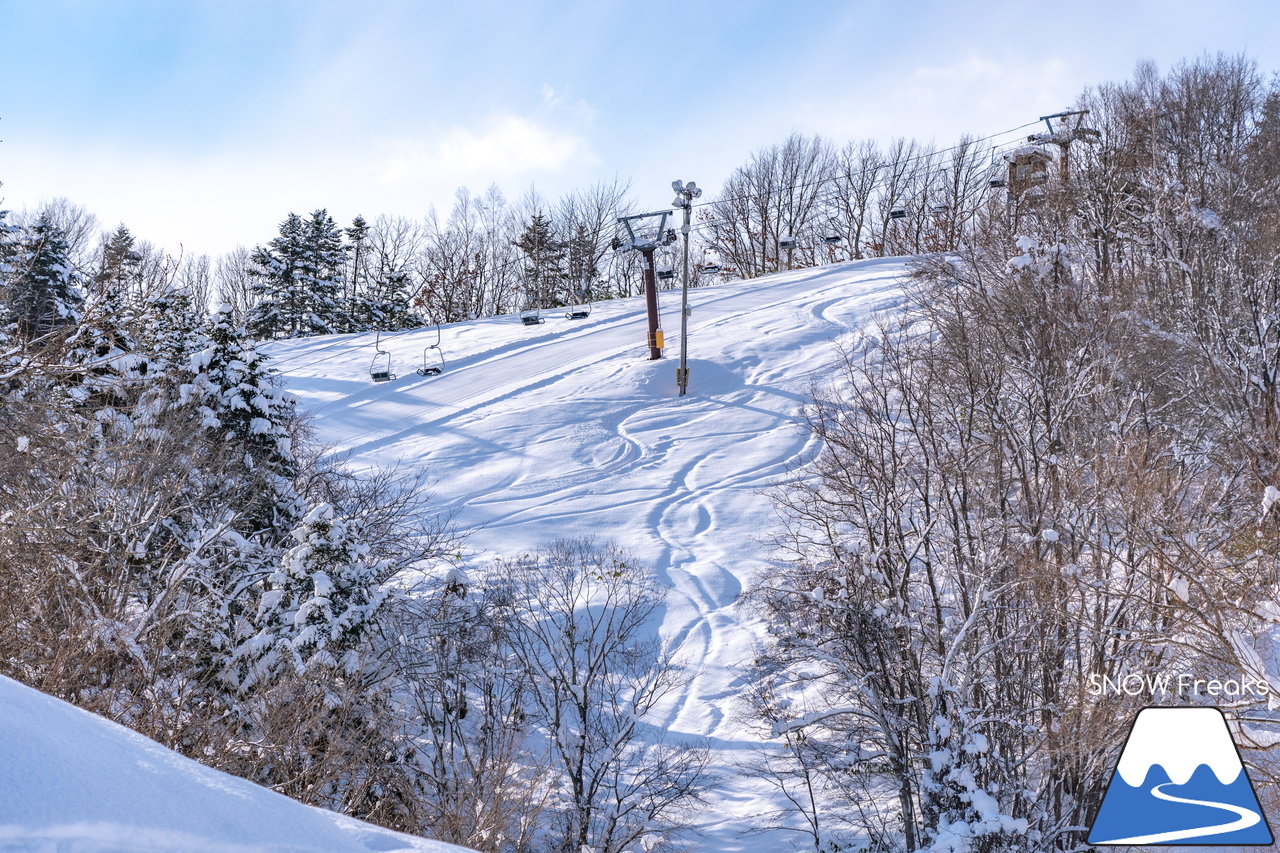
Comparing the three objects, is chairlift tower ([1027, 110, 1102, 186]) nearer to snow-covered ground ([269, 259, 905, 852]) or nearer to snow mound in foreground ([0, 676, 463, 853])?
snow-covered ground ([269, 259, 905, 852])

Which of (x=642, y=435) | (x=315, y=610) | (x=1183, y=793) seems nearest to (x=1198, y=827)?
(x=1183, y=793)

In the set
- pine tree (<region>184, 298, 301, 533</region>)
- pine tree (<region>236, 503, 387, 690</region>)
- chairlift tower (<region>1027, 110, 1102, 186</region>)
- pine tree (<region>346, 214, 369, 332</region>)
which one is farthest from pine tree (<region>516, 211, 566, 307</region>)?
pine tree (<region>236, 503, 387, 690</region>)

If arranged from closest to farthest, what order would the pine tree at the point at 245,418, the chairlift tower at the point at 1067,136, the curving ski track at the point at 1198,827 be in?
1. the curving ski track at the point at 1198,827
2. the pine tree at the point at 245,418
3. the chairlift tower at the point at 1067,136

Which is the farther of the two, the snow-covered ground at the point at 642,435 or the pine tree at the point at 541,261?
the pine tree at the point at 541,261

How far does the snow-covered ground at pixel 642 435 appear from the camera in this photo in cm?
2244

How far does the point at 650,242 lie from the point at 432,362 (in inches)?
496

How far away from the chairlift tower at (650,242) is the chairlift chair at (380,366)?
38.5 feet

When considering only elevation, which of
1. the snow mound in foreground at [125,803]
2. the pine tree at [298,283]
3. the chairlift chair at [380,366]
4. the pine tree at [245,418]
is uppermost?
the pine tree at [298,283]

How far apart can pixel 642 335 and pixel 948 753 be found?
2926 cm

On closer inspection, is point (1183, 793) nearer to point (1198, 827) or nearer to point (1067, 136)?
point (1198, 827)

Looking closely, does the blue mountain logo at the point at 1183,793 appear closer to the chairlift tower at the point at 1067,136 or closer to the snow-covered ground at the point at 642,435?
the snow-covered ground at the point at 642,435

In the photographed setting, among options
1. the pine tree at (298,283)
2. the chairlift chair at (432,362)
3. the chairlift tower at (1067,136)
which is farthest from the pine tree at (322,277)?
the chairlift tower at (1067,136)

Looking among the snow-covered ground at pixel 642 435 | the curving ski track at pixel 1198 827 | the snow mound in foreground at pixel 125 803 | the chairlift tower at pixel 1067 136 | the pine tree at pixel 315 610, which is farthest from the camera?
the chairlift tower at pixel 1067 136

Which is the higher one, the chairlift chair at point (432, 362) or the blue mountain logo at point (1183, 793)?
the chairlift chair at point (432, 362)
